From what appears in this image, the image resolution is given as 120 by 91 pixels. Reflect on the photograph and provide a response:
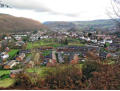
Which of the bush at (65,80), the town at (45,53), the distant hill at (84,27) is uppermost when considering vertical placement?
the distant hill at (84,27)

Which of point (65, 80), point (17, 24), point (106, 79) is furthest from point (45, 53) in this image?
point (106, 79)

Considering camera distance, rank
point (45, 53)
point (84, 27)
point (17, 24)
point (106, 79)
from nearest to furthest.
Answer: point (106, 79) → point (45, 53) → point (17, 24) → point (84, 27)

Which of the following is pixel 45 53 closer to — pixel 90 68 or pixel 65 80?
pixel 90 68

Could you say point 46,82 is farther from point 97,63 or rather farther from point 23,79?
point 97,63

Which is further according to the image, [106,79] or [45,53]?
[45,53]

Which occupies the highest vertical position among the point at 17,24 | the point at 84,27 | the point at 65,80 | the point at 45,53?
the point at 17,24

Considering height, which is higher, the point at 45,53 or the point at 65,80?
A: the point at 65,80

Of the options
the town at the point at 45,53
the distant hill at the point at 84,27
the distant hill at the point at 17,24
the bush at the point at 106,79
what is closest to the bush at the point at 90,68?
the bush at the point at 106,79

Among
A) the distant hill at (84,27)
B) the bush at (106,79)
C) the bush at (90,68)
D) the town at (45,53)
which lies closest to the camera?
the bush at (106,79)

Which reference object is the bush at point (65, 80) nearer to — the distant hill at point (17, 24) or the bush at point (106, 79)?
the bush at point (106, 79)

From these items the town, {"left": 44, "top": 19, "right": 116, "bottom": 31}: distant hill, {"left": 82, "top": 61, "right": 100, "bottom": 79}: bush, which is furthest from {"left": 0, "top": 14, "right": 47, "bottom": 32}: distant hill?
{"left": 82, "top": 61, "right": 100, "bottom": 79}: bush

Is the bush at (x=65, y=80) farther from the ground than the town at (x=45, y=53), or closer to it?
farther from the ground

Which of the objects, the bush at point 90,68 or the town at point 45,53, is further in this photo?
the town at point 45,53

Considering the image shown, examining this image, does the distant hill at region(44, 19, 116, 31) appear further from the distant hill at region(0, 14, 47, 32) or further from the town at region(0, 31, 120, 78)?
the distant hill at region(0, 14, 47, 32)
